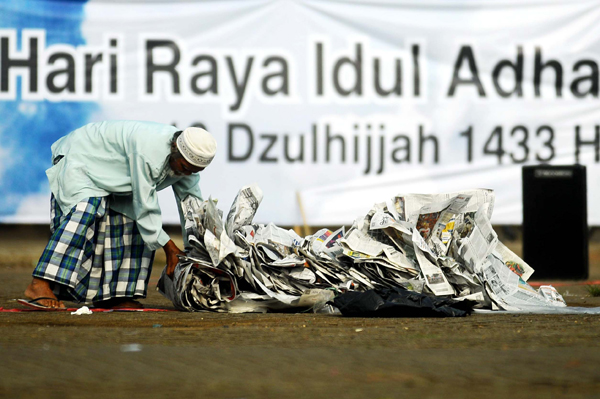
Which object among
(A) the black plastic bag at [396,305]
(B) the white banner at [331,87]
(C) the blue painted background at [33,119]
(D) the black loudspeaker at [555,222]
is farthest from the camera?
(B) the white banner at [331,87]

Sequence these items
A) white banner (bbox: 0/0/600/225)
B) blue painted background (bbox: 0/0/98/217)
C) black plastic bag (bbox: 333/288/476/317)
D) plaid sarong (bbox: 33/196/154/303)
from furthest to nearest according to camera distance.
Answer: white banner (bbox: 0/0/600/225), blue painted background (bbox: 0/0/98/217), plaid sarong (bbox: 33/196/154/303), black plastic bag (bbox: 333/288/476/317)

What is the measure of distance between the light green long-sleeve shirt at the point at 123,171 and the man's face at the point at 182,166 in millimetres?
42

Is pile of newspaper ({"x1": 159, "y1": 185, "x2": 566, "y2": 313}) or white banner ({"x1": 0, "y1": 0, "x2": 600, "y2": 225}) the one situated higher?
white banner ({"x1": 0, "y1": 0, "x2": 600, "y2": 225})

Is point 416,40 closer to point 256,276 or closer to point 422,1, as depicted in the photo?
point 422,1

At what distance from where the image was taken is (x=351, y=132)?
817 centimetres

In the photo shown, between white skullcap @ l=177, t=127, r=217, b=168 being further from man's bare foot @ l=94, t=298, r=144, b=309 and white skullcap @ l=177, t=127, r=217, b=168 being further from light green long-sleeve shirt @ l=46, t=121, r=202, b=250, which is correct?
man's bare foot @ l=94, t=298, r=144, b=309

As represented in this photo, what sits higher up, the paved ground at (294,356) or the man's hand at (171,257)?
the man's hand at (171,257)

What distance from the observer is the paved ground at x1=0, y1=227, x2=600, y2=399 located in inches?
103

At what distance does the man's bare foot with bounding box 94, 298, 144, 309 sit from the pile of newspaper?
17 centimetres

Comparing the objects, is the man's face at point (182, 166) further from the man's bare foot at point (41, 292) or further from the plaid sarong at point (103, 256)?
the man's bare foot at point (41, 292)

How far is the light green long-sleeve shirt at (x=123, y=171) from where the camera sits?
4.64 m

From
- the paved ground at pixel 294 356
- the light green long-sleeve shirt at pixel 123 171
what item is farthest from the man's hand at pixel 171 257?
the paved ground at pixel 294 356

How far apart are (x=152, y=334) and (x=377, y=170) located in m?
4.78

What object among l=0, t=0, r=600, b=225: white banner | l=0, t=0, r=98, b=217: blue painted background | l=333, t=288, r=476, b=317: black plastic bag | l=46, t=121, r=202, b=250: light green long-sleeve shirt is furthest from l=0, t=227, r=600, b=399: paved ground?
l=0, t=0, r=600, b=225: white banner
